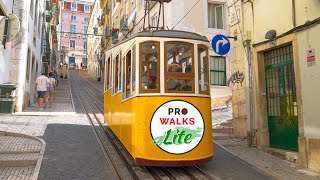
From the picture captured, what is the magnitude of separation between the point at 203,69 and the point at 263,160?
2836mm

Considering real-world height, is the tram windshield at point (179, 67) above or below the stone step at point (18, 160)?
above

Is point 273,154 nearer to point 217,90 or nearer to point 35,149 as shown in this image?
point 35,149

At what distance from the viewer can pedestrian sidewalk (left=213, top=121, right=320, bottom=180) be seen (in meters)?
6.01

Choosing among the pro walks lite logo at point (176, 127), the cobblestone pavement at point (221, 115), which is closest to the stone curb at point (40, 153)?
the pro walks lite logo at point (176, 127)

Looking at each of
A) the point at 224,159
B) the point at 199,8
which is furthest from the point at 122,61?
the point at 199,8

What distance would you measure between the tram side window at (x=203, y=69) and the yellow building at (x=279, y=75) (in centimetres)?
243

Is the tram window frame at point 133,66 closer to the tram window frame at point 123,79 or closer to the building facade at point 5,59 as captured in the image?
the tram window frame at point 123,79

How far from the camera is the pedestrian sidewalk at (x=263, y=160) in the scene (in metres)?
6.01

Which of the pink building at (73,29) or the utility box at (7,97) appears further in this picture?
the pink building at (73,29)

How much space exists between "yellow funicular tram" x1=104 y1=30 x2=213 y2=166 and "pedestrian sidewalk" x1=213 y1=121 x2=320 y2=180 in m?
1.51

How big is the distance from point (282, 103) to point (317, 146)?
1.82 meters

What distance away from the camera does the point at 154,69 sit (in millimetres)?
5902

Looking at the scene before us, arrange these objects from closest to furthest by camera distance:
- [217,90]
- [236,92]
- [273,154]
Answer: [273,154] → [236,92] → [217,90]

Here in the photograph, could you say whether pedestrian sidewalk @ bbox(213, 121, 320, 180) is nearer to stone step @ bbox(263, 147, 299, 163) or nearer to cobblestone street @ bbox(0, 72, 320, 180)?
cobblestone street @ bbox(0, 72, 320, 180)
